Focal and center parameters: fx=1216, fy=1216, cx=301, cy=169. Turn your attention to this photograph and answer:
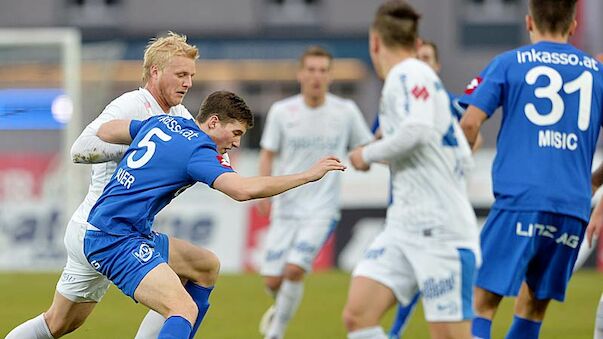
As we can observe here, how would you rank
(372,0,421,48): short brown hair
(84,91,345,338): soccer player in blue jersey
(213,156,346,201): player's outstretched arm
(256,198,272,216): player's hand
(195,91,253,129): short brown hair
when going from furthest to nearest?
1. (256,198,272,216): player's hand
2. (372,0,421,48): short brown hair
3. (195,91,253,129): short brown hair
4. (84,91,345,338): soccer player in blue jersey
5. (213,156,346,201): player's outstretched arm

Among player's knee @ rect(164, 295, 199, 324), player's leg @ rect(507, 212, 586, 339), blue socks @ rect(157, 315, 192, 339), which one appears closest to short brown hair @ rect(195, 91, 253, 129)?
player's knee @ rect(164, 295, 199, 324)

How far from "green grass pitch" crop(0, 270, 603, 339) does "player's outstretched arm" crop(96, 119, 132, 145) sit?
367cm

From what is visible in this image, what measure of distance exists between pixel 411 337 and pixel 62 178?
30.6 ft

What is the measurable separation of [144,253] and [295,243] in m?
4.61

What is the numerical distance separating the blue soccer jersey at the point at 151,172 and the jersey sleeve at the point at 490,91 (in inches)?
58.5

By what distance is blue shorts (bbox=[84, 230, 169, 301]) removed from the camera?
5.90m

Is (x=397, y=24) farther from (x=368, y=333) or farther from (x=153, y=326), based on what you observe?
(x=153, y=326)

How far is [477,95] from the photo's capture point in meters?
6.50

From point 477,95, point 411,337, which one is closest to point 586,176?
point 477,95

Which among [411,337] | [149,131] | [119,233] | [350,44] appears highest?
[149,131]

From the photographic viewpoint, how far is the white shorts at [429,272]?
6.18 metres

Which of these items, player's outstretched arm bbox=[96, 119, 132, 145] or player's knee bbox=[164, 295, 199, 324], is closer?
player's knee bbox=[164, 295, 199, 324]

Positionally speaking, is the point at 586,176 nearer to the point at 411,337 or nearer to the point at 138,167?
the point at 138,167

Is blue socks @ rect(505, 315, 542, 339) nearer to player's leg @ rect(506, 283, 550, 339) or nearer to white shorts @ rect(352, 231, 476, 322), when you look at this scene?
player's leg @ rect(506, 283, 550, 339)
